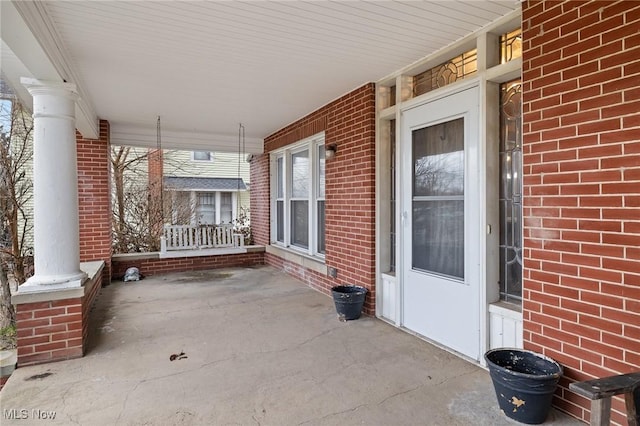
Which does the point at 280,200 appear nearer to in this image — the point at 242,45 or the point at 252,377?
the point at 242,45

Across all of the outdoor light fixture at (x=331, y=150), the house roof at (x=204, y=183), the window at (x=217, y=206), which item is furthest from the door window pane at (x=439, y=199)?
the window at (x=217, y=206)

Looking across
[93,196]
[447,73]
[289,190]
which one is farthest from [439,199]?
[93,196]

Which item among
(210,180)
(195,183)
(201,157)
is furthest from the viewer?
(201,157)

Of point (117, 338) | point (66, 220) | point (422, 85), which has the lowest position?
point (117, 338)

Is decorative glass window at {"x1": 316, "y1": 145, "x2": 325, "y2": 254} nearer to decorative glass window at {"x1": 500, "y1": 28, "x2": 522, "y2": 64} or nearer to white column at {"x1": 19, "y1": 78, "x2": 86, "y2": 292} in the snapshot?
decorative glass window at {"x1": 500, "y1": 28, "x2": 522, "y2": 64}

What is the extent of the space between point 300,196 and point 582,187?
4457 mm

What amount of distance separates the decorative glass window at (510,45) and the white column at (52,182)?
11.5ft

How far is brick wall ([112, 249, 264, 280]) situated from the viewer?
6.18 meters

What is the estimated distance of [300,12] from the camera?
2506 mm

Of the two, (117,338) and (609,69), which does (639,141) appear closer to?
(609,69)

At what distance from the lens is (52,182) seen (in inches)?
121

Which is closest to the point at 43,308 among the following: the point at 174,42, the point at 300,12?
the point at 174,42

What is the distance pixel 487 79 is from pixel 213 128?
493 cm

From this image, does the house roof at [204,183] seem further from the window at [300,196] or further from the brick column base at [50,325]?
the brick column base at [50,325]
